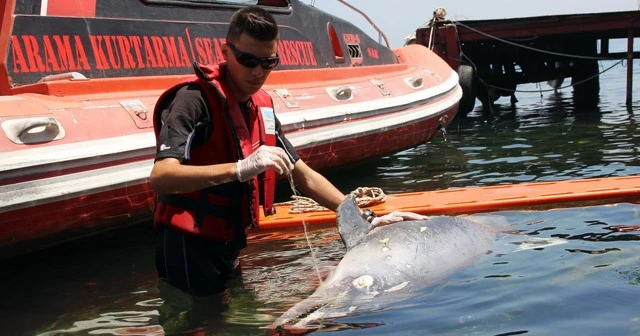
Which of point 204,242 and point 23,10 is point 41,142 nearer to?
point 23,10

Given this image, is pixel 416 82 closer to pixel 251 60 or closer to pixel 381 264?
pixel 381 264

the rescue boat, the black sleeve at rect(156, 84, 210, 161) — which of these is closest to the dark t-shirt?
the black sleeve at rect(156, 84, 210, 161)

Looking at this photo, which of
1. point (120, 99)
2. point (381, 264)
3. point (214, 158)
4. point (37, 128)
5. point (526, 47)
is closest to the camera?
point (214, 158)

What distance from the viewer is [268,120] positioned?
155 inches

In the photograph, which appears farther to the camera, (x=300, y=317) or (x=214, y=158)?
(x=214, y=158)

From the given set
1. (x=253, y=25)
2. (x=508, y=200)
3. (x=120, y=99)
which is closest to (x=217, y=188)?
(x=253, y=25)

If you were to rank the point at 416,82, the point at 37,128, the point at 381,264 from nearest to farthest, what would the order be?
1. the point at 381,264
2. the point at 37,128
3. the point at 416,82

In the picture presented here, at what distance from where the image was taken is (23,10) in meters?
5.99

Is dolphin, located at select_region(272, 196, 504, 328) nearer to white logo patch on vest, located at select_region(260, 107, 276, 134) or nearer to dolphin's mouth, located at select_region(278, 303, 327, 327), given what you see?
dolphin's mouth, located at select_region(278, 303, 327, 327)

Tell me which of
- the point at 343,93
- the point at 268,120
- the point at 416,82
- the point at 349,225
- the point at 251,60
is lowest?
the point at 349,225

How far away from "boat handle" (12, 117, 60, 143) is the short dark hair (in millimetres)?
2119

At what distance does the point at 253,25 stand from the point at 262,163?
25.0 inches

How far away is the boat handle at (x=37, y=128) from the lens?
5023 millimetres

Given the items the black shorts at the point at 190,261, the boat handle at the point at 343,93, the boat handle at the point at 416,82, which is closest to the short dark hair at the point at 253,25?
the black shorts at the point at 190,261
